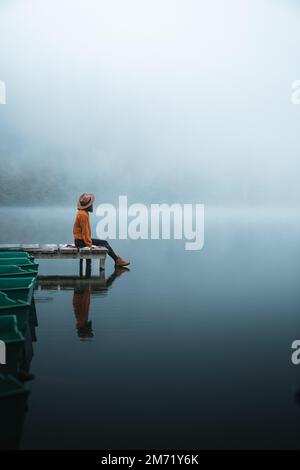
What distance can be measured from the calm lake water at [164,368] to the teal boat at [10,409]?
0.07 metres

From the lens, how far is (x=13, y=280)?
6.14 meters

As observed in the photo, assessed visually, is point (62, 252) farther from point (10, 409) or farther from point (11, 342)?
point (10, 409)

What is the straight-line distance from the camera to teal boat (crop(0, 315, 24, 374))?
4.12m

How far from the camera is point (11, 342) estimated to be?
411 centimetres

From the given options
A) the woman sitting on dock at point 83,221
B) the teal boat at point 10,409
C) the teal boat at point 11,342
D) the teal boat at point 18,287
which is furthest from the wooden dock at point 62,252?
the teal boat at point 10,409

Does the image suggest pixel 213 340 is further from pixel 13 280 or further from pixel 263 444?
pixel 263 444

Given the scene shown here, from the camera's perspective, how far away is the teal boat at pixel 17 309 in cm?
486

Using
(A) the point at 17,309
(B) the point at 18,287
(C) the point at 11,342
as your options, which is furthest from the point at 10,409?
(B) the point at 18,287

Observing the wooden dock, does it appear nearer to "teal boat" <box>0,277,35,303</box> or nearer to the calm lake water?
the calm lake water

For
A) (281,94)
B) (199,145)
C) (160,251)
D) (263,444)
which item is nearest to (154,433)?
(263,444)

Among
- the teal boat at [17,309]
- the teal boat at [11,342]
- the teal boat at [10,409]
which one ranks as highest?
the teal boat at [17,309]

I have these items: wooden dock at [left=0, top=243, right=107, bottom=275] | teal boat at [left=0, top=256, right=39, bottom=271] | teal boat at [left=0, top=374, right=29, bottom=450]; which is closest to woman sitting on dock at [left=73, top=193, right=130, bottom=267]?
wooden dock at [left=0, top=243, right=107, bottom=275]

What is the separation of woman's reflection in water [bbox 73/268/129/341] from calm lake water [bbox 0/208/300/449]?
28 mm

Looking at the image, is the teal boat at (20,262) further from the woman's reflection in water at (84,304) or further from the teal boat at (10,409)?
the teal boat at (10,409)
